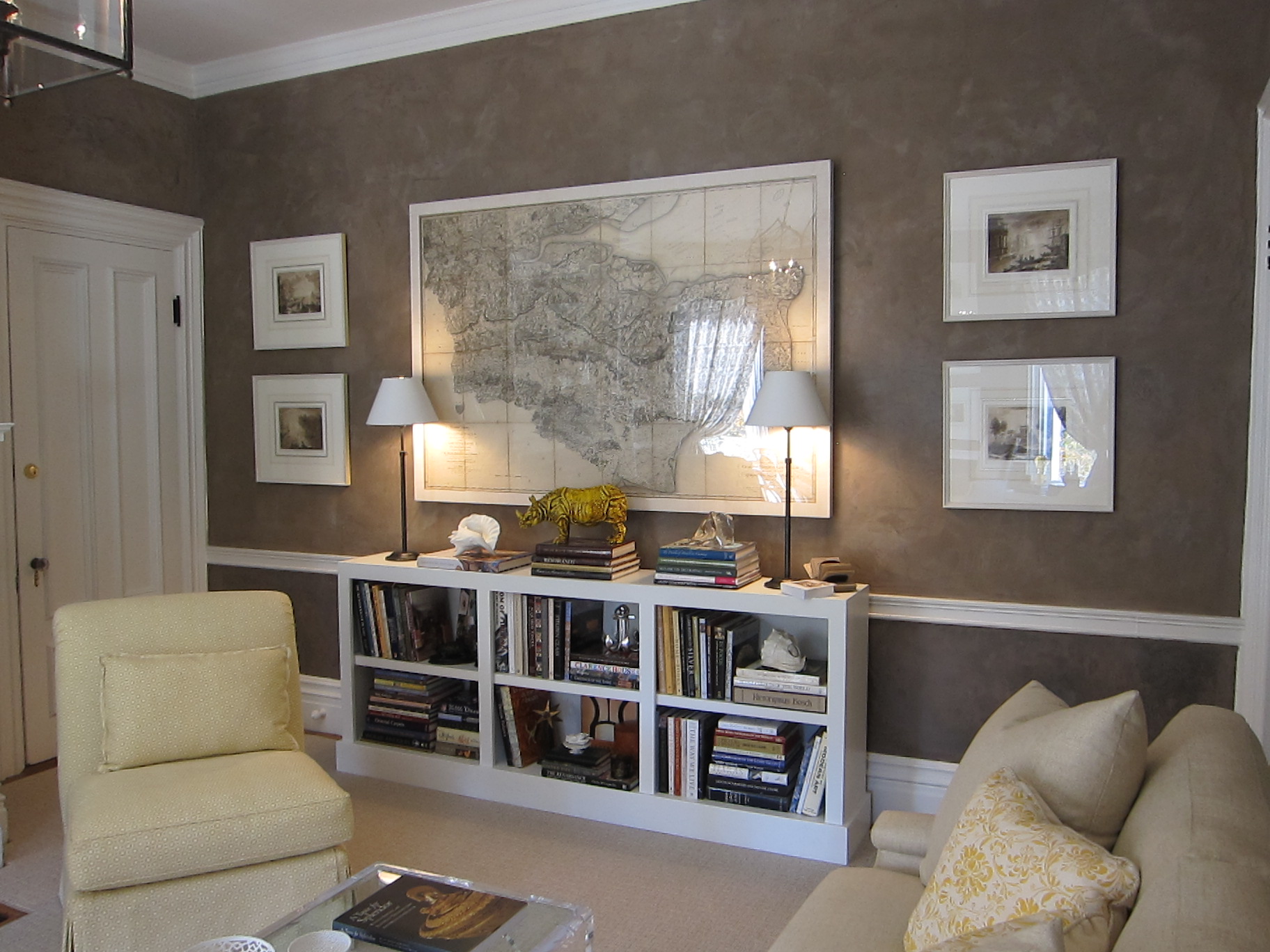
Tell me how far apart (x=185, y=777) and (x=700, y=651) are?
1.59m

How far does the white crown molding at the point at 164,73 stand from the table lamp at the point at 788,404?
10.2 feet

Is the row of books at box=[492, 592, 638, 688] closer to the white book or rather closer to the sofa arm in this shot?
the white book

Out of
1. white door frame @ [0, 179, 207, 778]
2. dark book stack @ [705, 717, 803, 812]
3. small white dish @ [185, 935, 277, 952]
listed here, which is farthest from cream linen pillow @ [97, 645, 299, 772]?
white door frame @ [0, 179, 207, 778]

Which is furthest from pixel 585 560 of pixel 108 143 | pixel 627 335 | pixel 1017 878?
pixel 108 143

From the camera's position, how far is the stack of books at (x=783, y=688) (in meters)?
3.11

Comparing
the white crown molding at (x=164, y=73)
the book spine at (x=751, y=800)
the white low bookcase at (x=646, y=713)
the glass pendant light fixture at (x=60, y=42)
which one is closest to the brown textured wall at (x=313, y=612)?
the white low bookcase at (x=646, y=713)

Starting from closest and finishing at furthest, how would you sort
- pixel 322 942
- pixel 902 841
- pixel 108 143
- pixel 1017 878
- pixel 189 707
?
1. pixel 1017 878
2. pixel 322 942
3. pixel 902 841
4. pixel 189 707
5. pixel 108 143

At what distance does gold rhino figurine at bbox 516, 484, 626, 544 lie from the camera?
352cm

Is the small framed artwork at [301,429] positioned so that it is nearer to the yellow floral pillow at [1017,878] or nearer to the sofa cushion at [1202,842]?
the yellow floral pillow at [1017,878]

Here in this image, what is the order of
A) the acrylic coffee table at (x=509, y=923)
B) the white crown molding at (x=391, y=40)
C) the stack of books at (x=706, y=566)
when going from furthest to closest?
the white crown molding at (x=391, y=40), the stack of books at (x=706, y=566), the acrylic coffee table at (x=509, y=923)

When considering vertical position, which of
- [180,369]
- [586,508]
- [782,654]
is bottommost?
[782,654]

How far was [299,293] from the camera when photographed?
4316 millimetres

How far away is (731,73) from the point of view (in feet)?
11.3

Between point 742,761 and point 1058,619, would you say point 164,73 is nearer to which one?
point 742,761
